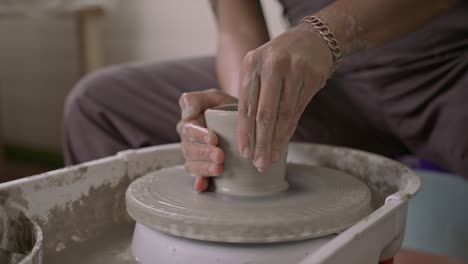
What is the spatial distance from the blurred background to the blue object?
42.2 inches

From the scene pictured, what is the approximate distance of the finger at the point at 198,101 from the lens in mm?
967

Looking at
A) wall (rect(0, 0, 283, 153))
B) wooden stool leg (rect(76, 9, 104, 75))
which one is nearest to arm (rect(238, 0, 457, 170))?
wall (rect(0, 0, 283, 153))

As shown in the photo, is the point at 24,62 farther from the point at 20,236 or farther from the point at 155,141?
the point at 20,236

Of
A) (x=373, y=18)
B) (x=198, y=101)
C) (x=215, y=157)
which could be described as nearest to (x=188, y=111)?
(x=198, y=101)

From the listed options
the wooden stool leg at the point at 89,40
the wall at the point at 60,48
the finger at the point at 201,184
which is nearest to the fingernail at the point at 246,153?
the finger at the point at 201,184

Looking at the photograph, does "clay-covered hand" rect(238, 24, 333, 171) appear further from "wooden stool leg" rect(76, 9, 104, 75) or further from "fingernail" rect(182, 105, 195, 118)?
"wooden stool leg" rect(76, 9, 104, 75)

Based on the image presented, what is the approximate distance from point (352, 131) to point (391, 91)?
18 cm

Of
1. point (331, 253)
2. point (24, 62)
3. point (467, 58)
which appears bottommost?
point (24, 62)

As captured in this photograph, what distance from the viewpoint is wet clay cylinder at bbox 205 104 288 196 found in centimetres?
87

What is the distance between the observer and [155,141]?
1478 millimetres

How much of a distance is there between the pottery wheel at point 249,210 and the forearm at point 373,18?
0.78ft

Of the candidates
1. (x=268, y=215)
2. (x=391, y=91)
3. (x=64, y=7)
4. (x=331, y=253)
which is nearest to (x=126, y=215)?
(x=268, y=215)

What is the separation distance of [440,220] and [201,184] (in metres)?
0.61

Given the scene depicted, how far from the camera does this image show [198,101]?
980mm
